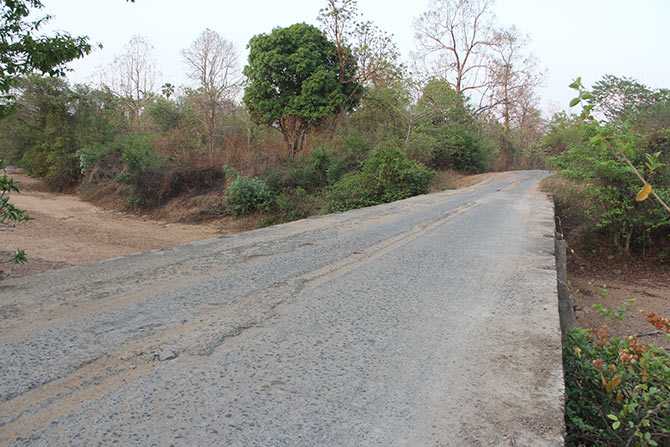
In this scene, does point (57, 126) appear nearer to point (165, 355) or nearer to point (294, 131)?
point (294, 131)

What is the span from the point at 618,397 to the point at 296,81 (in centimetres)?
2215

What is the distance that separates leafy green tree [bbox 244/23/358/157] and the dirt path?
755 centimetres

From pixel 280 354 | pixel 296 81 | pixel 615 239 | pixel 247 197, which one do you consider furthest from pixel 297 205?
pixel 280 354

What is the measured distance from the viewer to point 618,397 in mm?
2445

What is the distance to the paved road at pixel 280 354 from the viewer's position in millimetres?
1859

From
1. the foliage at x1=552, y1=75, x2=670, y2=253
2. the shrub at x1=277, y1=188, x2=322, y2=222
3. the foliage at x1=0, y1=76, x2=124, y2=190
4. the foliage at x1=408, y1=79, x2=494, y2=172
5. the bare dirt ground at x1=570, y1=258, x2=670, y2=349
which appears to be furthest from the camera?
the foliage at x1=0, y1=76, x2=124, y2=190

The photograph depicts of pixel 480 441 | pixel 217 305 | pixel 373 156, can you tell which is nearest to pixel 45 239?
pixel 373 156

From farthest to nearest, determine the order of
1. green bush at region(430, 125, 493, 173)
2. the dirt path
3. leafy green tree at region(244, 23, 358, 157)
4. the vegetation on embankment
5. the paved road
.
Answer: green bush at region(430, 125, 493, 173) < leafy green tree at region(244, 23, 358, 157) < the dirt path < the vegetation on embankment < the paved road

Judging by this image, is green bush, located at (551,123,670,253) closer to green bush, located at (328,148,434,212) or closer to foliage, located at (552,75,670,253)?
foliage, located at (552,75,670,253)

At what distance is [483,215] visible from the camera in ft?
31.4

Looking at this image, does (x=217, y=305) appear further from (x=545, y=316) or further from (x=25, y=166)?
(x=25, y=166)

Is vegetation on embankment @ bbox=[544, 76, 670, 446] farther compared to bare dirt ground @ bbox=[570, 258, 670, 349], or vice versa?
bare dirt ground @ bbox=[570, 258, 670, 349]

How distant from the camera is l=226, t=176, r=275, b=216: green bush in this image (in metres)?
18.3

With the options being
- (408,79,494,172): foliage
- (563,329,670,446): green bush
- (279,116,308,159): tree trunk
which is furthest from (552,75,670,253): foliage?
(279,116,308,159): tree trunk
